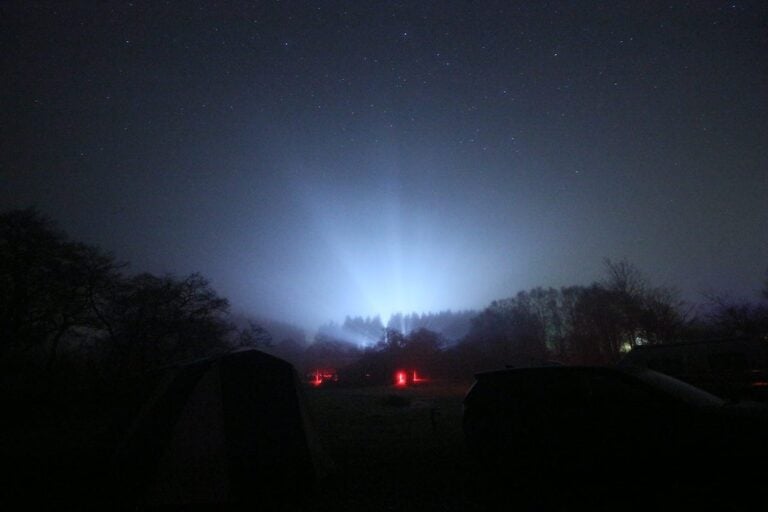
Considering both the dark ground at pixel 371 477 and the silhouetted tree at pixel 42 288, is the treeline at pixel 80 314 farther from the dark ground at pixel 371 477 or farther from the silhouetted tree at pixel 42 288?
the dark ground at pixel 371 477

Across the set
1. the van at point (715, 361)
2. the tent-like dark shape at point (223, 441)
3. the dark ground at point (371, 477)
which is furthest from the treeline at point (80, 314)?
the van at point (715, 361)

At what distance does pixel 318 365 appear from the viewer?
63125 millimetres

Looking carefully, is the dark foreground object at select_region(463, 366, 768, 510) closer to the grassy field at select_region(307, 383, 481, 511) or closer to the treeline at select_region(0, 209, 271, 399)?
the grassy field at select_region(307, 383, 481, 511)

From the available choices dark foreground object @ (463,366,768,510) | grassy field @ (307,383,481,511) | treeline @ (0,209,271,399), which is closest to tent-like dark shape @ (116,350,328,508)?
grassy field @ (307,383,481,511)

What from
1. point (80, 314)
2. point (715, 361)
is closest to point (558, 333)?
point (715, 361)

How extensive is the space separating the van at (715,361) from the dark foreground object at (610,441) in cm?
853

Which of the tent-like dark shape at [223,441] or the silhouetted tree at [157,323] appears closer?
the tent-like dark shape at [223,441]

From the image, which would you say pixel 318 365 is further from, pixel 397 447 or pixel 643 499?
pixel 643 499

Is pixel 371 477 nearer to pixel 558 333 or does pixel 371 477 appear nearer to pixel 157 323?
pixel 157 323

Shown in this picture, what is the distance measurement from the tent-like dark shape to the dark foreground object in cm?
323

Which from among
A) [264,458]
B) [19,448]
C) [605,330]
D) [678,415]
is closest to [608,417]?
[678,415]

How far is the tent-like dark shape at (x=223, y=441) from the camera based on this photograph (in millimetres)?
5566

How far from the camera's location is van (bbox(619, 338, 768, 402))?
12.1 m

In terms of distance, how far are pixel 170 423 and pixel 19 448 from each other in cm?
1044
